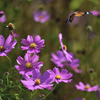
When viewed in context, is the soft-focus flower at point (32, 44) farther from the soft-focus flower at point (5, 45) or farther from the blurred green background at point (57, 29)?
the blurred green background at point (57, 29)

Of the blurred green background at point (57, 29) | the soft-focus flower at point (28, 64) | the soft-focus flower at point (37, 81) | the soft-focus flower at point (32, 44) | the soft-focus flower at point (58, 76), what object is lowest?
the blurred green background at point (57, 29)

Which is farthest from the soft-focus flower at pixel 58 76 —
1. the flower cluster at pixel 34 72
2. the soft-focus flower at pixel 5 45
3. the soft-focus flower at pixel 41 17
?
the soft-focus flower at pixel 41 17

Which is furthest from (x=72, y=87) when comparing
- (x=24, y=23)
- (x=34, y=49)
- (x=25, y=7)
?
(x=34, y=49)

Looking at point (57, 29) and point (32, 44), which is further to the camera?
point (57, 29)

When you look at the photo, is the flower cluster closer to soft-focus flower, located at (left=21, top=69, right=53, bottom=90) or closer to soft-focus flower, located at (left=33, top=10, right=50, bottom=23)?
soft-focus flower, located at (left=21, top=69, right=53, bottom=90)

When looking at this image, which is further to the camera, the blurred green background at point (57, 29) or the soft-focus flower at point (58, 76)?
the blurred green background at point (57, 29)

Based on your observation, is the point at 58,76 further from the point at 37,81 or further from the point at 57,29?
the point at 57,29

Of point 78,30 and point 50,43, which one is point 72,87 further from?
point 78,30

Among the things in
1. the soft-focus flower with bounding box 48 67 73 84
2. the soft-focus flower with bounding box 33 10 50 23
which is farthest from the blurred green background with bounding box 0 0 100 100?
the soft-focus flower with bounding box 48 67 73 84

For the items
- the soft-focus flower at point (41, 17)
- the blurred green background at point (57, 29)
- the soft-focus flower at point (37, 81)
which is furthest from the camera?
the soft-focus flower at point (41, 17)


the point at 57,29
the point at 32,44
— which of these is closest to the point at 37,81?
the point at 32,44

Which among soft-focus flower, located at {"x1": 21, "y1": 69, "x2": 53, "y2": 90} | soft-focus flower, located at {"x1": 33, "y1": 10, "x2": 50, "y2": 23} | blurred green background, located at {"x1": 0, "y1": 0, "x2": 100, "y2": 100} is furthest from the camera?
soft-focus flower, located at {"x1": 33, "y1": 10, "x2": 50, "y2": 23}
